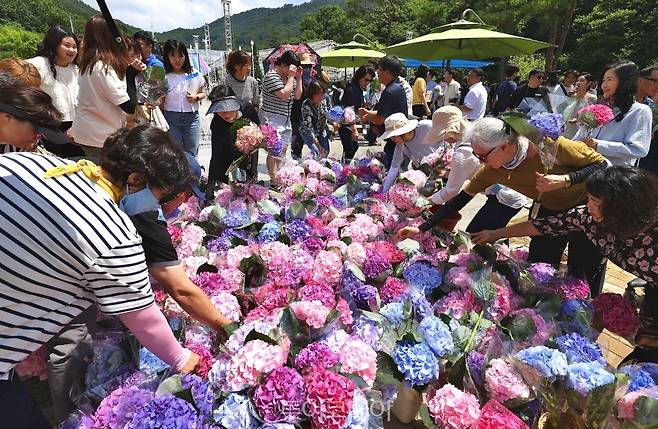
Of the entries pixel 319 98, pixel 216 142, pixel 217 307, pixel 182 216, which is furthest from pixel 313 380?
pixel 319 98

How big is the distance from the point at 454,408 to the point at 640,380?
1.96 ft

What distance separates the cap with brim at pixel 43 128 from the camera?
1550 millimetres

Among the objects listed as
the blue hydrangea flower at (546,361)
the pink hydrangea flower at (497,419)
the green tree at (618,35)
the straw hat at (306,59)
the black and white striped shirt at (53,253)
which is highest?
the green tree at (618,35)

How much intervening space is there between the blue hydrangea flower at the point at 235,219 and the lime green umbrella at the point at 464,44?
3458 millimetres

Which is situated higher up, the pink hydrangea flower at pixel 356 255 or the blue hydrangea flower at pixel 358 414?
the pink hydrangea flower at pixel 356 255

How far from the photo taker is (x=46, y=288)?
3.43 feet

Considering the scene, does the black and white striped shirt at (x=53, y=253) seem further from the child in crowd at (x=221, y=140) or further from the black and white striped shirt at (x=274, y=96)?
the black and white striped shirt at (x=274, y=96)

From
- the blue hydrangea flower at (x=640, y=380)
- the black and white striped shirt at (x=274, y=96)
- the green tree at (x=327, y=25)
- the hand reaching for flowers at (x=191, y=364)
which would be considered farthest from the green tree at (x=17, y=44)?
the blue hydrangea flower at (x=640, y=380)

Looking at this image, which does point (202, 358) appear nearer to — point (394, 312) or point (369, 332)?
point (369, 332)

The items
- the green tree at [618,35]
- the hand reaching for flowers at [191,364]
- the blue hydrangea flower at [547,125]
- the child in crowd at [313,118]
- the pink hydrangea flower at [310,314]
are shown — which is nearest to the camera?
the hand reaching for flowers at [191,364]

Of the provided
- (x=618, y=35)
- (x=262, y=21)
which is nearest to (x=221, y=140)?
(x=618, y=35)

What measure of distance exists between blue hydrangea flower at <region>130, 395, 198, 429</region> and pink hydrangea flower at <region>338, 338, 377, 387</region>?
48 centimetres

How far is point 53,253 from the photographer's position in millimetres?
994

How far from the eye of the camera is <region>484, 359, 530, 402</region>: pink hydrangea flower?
1.33 m
